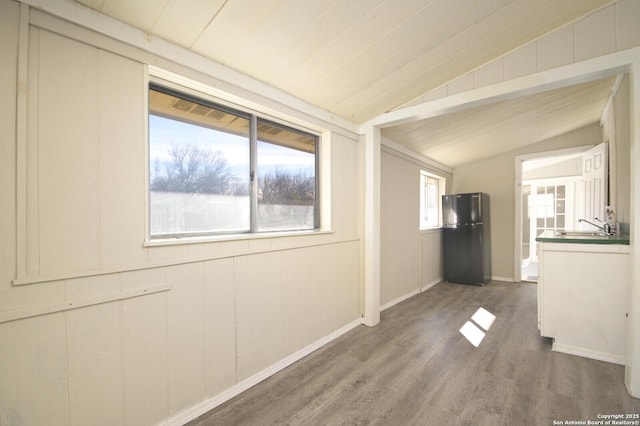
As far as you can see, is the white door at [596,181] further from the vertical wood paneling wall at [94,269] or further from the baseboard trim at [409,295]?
the vertical wood paneling wall at [94,269]

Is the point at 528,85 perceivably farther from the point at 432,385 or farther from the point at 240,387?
the point at 240,387

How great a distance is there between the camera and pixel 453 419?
1695mm

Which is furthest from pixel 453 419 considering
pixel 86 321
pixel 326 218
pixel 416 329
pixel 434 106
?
pixel 434 106

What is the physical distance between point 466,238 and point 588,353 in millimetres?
2648

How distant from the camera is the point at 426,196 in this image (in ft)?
17.2

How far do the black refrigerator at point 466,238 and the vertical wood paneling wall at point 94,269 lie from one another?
4209 millimetres

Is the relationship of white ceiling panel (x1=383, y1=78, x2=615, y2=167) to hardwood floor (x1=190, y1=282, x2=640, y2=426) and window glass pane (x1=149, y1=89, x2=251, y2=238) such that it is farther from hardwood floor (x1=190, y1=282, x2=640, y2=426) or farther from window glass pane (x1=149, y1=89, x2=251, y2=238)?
hardwood floor (x1=190, y1=282, x2=640, y2=426)

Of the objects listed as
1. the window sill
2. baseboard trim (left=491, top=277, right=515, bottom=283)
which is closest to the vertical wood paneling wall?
the window sill

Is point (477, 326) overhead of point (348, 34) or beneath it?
beneath

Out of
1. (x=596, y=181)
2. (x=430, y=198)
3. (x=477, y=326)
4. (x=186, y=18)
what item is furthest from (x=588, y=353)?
(x=186, y=18)

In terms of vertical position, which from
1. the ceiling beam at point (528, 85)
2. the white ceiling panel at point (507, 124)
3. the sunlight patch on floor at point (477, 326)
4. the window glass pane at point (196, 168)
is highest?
the white ceiling panel at point (507, 124)

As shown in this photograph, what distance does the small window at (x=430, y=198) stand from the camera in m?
5.07

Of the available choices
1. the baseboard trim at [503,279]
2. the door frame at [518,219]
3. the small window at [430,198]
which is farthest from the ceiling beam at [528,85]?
the baseboard trim at [503,279]

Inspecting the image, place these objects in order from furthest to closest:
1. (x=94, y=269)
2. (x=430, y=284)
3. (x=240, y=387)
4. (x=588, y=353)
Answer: (x=430, y=284) → (x=588, y=353) → (x=240, y=387) → (x=94, y=269)
